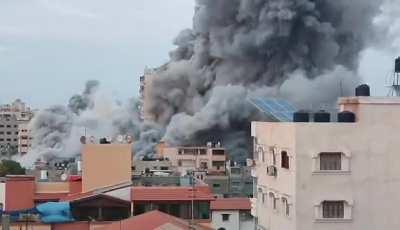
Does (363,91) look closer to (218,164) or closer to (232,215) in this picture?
(232,215)

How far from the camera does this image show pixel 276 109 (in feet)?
51.5

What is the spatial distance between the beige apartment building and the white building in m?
11.7

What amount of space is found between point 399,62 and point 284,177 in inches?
103

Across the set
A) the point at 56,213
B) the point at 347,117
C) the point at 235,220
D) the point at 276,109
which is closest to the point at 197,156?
the point at 235,220

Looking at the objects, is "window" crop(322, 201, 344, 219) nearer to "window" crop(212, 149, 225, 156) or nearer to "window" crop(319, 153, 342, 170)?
"window" crop(319, 153, 342, 170)

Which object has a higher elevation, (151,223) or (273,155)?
(273,155)

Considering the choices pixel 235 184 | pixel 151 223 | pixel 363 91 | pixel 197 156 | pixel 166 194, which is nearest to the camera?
pixel 363 91

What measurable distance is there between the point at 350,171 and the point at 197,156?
40.1 metres

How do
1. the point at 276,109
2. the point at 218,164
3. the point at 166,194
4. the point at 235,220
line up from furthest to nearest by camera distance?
the point at 218,164
the point at 235,220
the point at 166,194
the point at 276,109

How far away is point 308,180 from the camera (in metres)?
12.7

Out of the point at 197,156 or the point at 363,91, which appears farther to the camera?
the point at 197,156

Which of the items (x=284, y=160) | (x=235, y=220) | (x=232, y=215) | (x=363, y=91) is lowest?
(x=235, y=220)

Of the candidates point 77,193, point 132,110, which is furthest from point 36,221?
point 132,110

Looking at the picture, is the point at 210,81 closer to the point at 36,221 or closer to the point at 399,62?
the point at 36,221
